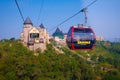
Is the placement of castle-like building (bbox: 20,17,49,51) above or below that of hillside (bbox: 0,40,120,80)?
above

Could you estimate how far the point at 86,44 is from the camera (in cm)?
2461

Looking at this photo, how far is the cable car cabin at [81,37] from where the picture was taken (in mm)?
23953

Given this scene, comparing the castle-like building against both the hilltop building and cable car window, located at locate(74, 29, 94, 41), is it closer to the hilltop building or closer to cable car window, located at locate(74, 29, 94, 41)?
the hilltop building

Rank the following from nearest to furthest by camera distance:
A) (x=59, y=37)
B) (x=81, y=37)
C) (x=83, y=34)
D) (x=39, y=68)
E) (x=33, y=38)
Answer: (x=83, y=34), (x=81, y=37), (x=39, y=68), (x=33, y=38), (x=59, y=37)

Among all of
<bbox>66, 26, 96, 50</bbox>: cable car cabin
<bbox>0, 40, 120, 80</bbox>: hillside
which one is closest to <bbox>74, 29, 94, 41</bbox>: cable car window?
<bbox>66, 26, 96, 50</bbox>: cable car cabin

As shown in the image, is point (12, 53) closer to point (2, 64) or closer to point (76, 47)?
point (2, 64)

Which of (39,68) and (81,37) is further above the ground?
(81,37)

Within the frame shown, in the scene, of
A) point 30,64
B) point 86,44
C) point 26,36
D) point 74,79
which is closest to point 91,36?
point 86,44

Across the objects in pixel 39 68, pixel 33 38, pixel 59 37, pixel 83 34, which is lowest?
pixel 39 68

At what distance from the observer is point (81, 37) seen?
80.1 ft

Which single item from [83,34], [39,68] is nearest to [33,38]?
[39,68]

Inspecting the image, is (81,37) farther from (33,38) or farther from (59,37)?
(59,37)

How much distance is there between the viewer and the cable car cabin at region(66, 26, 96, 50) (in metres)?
24.0

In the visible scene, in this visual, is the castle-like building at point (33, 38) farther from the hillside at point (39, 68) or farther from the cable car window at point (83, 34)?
the cable car window at point (83, 34)
